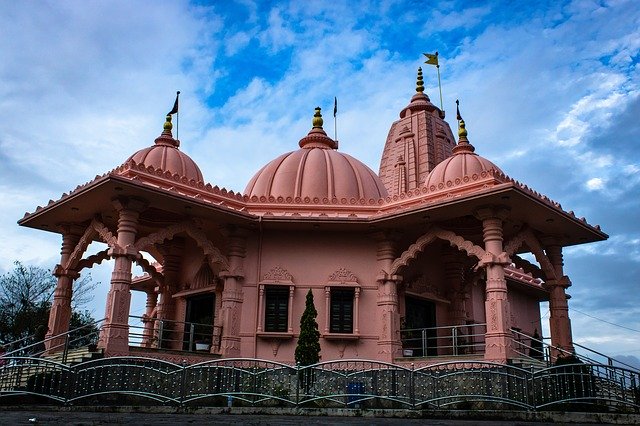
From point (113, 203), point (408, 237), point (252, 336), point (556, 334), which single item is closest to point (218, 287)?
point (252, 336)

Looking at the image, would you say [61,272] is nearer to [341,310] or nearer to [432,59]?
[341,310]

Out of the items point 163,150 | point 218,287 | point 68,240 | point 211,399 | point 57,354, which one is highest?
point 163,150

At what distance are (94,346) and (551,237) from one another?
11.6 meters

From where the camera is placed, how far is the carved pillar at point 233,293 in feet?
49.6

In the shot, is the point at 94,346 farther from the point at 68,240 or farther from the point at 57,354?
the point at 68,240

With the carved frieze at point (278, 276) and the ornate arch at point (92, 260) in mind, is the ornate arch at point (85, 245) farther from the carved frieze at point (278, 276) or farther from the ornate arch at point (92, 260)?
the carved frieze at point (278, 276)

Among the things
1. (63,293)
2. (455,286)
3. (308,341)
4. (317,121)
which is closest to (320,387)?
(308,341)

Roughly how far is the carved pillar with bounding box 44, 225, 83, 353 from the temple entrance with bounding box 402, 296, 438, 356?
8866 mm

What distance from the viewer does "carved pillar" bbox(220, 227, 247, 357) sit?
1512cm

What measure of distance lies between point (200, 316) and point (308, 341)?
4.40 m

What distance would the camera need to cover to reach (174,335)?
17.3 metres

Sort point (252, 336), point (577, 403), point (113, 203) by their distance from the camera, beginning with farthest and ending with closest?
1. point (252, 336)
2. point (113, 203)
3. point (577, 403)

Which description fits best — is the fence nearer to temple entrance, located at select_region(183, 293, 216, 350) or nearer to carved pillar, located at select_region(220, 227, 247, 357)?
carved pillar, located at select_region(220, 227, 247, 357)

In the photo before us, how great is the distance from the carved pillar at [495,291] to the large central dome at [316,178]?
160 inches
